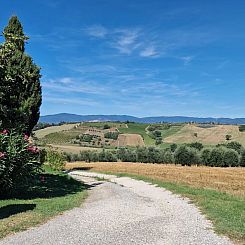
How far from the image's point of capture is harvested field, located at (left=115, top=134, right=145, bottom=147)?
114000 mm

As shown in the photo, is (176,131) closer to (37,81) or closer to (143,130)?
(143,130)

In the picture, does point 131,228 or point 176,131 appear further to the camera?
point 176,131

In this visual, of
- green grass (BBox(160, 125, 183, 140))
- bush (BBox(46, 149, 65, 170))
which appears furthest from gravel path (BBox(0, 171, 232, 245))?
green grass (BBox(160, 125, 183, 140))


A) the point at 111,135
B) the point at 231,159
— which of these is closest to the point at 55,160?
the point at 231,159

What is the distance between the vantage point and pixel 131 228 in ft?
39.3

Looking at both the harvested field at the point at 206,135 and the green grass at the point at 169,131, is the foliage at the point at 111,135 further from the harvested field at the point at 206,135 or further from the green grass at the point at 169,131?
the green grass at the point at 169,131

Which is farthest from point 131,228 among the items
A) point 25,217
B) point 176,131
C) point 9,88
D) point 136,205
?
point 176,131

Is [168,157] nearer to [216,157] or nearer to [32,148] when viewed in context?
[216,157]

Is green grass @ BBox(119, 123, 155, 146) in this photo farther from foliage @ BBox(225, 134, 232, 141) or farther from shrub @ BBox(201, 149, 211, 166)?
shrub @ BBox(201, 149, 211, 166)

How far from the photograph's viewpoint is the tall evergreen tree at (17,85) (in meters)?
19.4

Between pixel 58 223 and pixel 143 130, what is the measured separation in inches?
5039

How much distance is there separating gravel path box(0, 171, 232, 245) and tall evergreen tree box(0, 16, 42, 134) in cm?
703

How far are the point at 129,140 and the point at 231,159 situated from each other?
49740mm

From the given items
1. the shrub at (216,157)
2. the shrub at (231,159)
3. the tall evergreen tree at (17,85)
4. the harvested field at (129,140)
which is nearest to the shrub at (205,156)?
the shrub at (216,157)
